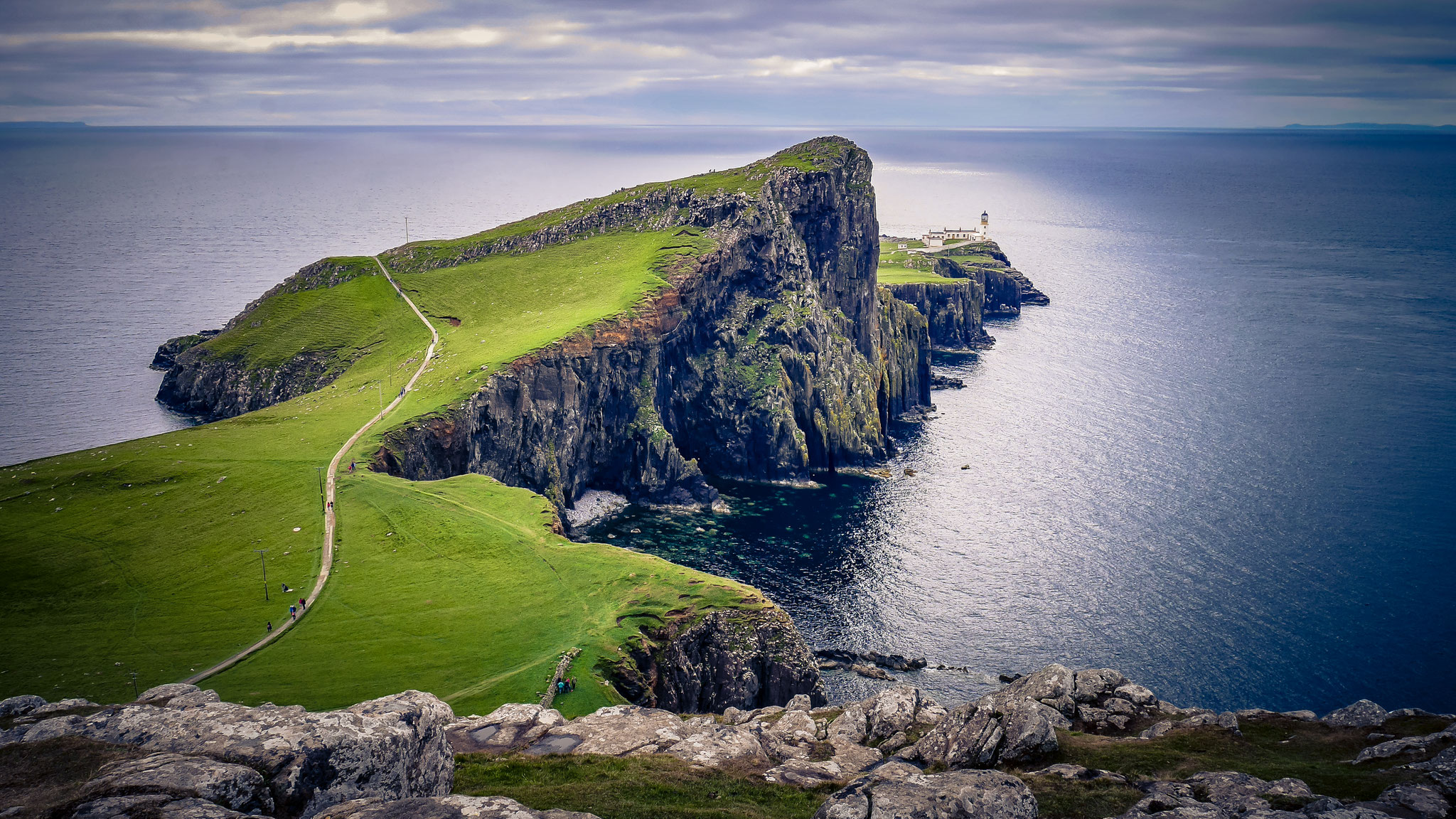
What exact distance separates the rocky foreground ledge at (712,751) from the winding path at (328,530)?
61.8 feet

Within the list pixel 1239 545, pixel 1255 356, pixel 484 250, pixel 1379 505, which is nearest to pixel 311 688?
pixel 1239 545

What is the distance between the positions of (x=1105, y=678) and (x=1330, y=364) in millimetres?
160434

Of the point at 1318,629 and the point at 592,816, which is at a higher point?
the point at 592,816

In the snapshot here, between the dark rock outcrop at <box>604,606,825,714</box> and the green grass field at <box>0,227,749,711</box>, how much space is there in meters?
2.61

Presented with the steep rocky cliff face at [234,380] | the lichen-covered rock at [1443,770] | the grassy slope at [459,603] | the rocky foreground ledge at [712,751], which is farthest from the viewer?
the steep rocky cliff face at [234,380]

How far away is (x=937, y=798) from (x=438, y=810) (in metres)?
16.7

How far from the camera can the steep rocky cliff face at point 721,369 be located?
357ft

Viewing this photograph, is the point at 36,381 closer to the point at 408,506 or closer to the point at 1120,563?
the point at 408,506

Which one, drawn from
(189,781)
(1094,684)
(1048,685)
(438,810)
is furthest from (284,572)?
(1094,684)

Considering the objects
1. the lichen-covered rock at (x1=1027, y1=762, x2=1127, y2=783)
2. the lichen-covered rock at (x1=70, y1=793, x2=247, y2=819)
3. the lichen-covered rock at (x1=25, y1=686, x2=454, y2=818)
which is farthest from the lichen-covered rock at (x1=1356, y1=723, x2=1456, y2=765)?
the lichen-covered rock at (x1=70, y1=793, x2=247, y2=819)

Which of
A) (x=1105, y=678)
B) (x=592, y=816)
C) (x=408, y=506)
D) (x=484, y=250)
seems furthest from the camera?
(x=484, y=250)

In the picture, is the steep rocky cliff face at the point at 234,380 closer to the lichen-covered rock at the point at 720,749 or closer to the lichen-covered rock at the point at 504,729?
the lichen-covered rock at the point at 504,729

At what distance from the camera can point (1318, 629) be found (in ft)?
281

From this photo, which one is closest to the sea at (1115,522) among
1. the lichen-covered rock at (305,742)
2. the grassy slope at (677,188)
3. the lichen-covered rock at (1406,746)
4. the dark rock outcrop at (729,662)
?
the dark rock outcrop at (729,662)
